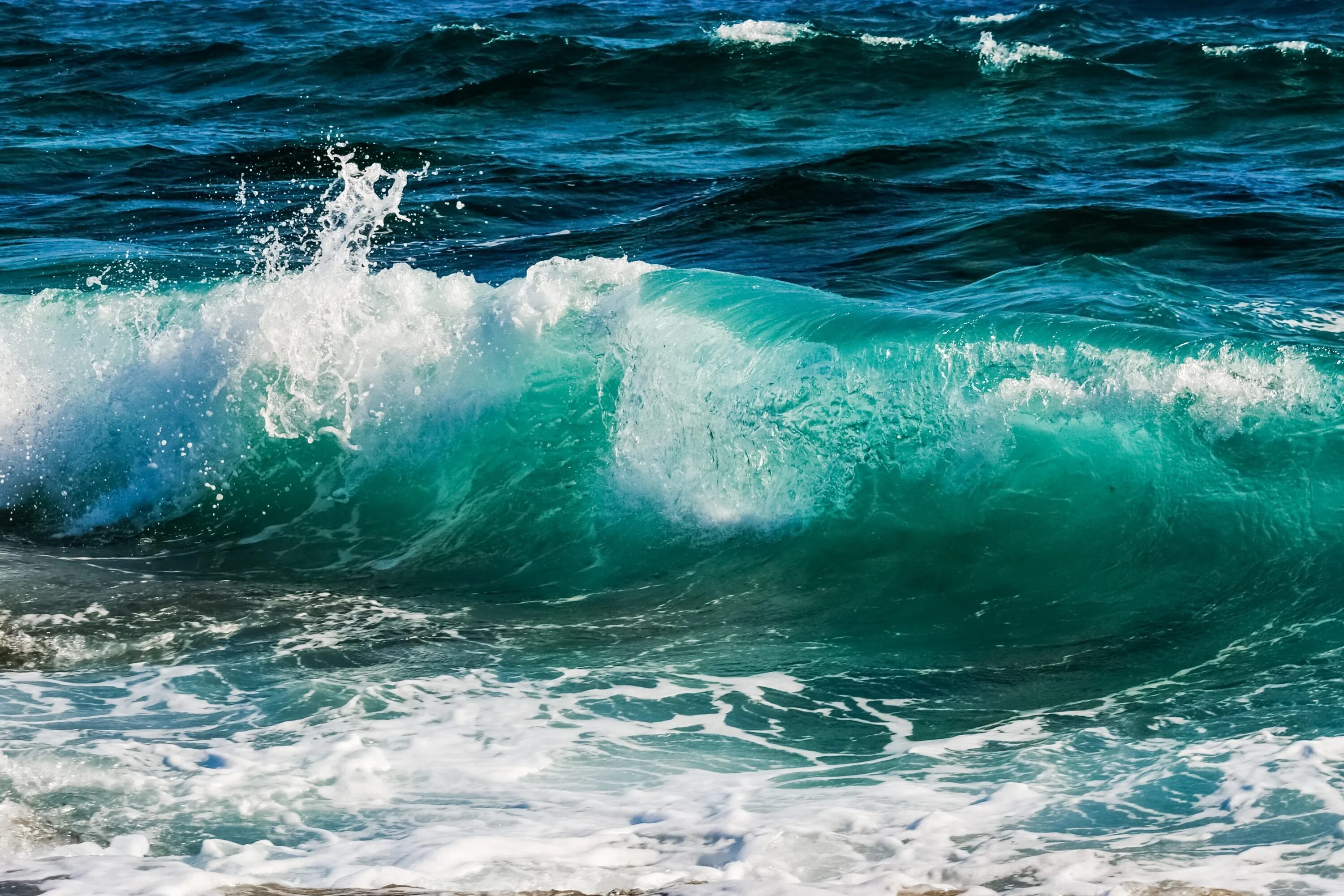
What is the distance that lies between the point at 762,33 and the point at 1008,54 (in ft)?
12.9

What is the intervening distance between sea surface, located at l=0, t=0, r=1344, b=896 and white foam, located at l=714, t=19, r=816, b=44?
24.8 feet

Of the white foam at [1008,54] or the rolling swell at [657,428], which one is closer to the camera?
the rolling swell at [657,428]

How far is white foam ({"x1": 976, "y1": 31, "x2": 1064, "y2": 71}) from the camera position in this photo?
777 inches

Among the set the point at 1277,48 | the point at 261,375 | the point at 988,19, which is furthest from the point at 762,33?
the point at 261,375

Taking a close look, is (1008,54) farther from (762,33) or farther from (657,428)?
(657,428)

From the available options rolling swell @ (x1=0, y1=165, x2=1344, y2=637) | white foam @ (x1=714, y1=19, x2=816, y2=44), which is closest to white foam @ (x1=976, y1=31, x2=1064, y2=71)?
white foam @ (x1=714, y1=19, x2=816, y2=44)

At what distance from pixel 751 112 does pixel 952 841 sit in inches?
609

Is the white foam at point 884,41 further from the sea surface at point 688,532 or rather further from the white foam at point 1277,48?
the sea surface at point 688,532

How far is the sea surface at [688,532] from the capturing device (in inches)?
163

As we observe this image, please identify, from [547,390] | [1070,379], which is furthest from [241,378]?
[1070,379]

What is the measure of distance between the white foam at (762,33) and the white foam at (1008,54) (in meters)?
2.84

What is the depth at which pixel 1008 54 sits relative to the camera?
797 inches

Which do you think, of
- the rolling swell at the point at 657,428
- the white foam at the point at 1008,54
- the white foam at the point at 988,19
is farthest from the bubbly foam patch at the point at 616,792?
the white foam at the point at 988,19

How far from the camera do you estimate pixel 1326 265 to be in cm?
1034
